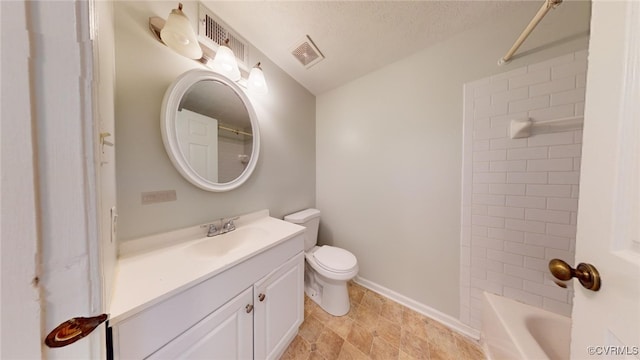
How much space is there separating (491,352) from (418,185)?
3.51 ft

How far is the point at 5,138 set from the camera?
198mm

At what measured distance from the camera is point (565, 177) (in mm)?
963

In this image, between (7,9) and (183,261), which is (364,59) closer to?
(7,9)

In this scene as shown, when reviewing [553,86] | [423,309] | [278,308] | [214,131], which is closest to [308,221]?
[278,308]

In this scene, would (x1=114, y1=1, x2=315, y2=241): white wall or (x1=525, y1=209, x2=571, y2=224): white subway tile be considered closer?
(x1=114, y1=1, x2=315, y2=241): white wall

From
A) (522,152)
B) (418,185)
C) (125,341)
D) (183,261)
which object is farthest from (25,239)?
(522,152)

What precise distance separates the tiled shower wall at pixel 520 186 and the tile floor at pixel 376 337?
213 mm

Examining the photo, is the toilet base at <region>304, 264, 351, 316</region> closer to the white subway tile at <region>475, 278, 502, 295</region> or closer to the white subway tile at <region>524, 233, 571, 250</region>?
the white subway tile at <region>475, 278, 502, 295</region>

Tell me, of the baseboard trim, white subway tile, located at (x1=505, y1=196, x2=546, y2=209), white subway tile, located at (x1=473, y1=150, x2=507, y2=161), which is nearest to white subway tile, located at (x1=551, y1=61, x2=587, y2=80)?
white subway tile, located at (x1=473, y1=150, x2=507, y2=161)

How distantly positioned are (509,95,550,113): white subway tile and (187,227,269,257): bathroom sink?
1704 millimetres

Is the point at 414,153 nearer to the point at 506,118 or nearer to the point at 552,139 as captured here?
the point at 506,118

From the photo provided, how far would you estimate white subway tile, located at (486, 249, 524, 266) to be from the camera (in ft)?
3.57

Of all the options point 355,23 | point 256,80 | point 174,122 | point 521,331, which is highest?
point 355,23

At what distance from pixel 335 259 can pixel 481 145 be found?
4.28ft
